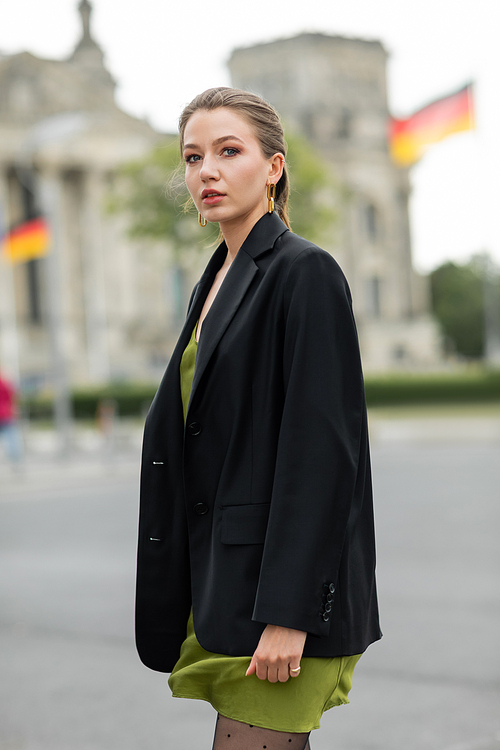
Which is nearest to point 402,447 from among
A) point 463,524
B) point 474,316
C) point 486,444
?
point 486,444

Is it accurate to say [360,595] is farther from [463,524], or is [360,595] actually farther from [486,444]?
[486,444]

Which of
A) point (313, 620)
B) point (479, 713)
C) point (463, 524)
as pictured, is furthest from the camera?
point (463, 524)

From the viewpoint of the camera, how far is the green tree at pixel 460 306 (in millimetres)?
86625

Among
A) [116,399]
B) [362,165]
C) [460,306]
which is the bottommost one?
[116,399]

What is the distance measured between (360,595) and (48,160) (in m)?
51.1

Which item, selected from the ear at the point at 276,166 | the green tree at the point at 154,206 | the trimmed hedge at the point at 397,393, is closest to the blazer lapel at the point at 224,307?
the ear at the point at 276,166

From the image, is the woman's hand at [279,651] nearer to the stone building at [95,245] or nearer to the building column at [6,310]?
the stone building at [95,245]

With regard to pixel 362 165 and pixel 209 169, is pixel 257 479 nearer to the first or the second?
pixel 209 169

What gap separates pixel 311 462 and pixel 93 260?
5075 centimetres

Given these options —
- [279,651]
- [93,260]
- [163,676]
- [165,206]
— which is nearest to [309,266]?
[279,651]

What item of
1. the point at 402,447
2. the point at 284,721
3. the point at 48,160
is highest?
the point at 48,160

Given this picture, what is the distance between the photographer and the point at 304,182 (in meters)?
34.1

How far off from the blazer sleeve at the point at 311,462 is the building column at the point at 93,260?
4803 cm

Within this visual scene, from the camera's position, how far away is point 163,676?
498cm
